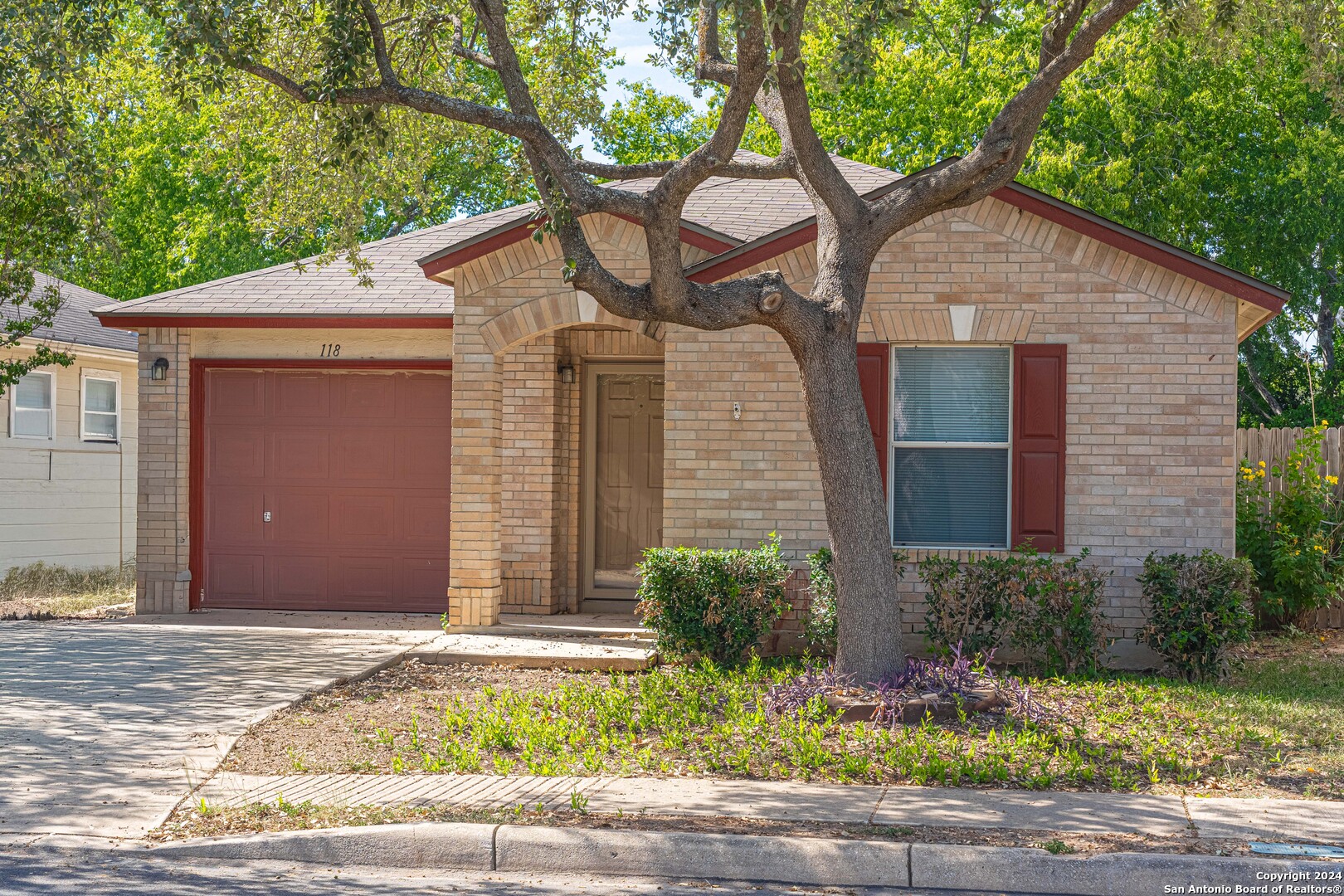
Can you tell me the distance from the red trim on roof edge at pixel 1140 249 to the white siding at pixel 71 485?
42.3ft

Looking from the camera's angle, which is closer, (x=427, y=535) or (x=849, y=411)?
(x=849, y=411)

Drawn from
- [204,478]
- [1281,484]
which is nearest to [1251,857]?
[1281,484]

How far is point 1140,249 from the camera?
10312mm

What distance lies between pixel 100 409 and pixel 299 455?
22.8ft

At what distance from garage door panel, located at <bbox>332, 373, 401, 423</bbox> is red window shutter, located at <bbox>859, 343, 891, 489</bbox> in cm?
522

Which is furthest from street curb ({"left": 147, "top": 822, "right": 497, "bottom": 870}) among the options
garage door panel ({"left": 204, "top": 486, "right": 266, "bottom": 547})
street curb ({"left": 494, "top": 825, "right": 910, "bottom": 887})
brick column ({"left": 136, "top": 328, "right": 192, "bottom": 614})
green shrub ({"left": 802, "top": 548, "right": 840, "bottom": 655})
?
garage door panel ({"left": 204, "top": 486, "right": 266, "bottom": 547})

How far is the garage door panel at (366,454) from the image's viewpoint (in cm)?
1341

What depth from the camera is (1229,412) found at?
10266 millimetres

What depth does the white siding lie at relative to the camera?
1717 centimetres

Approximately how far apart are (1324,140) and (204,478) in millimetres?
18482

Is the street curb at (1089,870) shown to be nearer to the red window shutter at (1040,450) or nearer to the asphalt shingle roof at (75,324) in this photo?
the red window shutter at (1040,450)

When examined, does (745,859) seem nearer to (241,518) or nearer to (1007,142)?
(1007,142)

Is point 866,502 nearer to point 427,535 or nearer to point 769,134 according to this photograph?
point 427,535

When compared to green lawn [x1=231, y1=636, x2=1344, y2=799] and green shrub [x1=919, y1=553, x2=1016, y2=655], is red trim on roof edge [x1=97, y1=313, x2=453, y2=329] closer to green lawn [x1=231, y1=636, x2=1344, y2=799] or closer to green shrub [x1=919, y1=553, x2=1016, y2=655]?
green lawn [x1=231, y1=636, x2=1344, y2=799]
